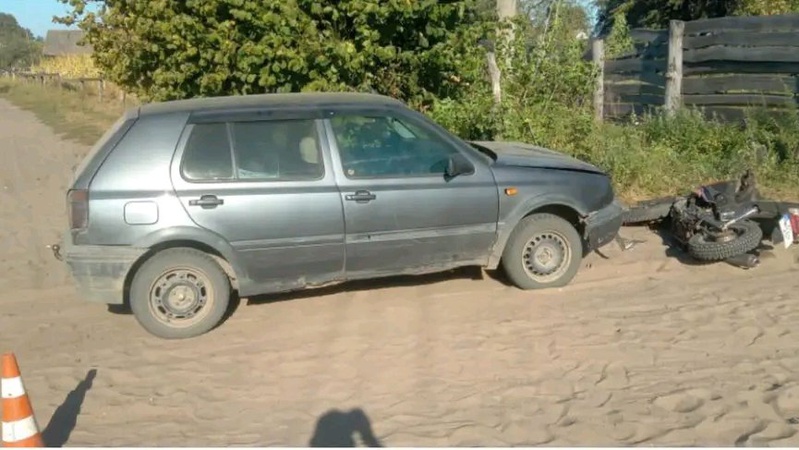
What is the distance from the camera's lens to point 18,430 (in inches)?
150

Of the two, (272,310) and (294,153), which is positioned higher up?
(294,153)

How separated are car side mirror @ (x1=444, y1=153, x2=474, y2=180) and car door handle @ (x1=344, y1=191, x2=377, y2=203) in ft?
2.10

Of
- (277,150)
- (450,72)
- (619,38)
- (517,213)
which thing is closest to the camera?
(277,150)

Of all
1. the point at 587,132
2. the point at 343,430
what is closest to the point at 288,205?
the point at 343,430

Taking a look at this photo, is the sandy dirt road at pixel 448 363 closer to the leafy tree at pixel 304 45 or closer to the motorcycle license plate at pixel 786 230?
the motorcycle license plate at pixel 786 230

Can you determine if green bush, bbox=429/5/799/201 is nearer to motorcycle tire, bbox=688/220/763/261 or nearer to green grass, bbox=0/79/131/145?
motorcycle tire, bbox=688/220/763/261

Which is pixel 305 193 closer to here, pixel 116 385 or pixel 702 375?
pixel 116 385

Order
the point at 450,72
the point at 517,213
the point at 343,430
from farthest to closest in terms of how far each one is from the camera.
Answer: the point at 450,72 < the point at 517,213 < the point at 343,430

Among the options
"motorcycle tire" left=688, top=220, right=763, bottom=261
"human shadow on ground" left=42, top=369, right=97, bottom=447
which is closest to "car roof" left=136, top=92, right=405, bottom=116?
"human shadow on ground" left=42, top=369, right=97, bottom=447

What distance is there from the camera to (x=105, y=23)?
10.8 metres

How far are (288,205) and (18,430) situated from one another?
8.60 ft

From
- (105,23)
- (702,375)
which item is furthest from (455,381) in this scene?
(105,23)

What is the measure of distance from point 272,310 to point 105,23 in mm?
6307

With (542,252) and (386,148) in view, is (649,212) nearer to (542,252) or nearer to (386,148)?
(542,252)
